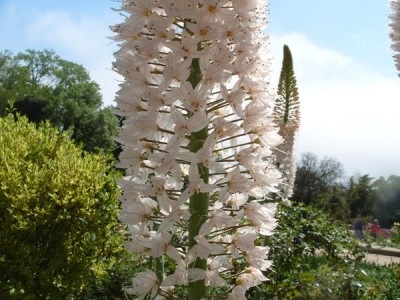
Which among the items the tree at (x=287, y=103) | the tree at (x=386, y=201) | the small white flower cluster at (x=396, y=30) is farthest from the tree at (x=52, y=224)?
the tree at (x=386, y=201)

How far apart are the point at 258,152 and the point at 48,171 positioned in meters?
4.05

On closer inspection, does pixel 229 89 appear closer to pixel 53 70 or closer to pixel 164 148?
pixel 164 148

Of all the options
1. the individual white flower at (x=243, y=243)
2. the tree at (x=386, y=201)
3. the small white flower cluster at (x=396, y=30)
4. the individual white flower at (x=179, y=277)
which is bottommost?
the individual white flower at (x=179, y=277)

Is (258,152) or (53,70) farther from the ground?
(53,70)

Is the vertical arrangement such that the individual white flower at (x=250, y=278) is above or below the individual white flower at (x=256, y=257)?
below

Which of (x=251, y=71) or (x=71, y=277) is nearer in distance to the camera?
(x=251, y=71)

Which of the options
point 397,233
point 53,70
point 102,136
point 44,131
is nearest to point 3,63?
point 53,70

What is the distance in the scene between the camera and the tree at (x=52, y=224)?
19.3 feet

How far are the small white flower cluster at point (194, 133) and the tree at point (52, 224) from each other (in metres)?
3.64

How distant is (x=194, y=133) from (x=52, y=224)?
399cm

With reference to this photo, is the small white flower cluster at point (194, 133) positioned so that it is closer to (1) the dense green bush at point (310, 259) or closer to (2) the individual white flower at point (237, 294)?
(2) the individual white flower at point (237, 294)

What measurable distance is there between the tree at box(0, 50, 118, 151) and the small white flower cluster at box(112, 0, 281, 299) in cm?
4115

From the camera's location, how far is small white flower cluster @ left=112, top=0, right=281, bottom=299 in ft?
7.88

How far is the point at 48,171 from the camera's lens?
6.15m
